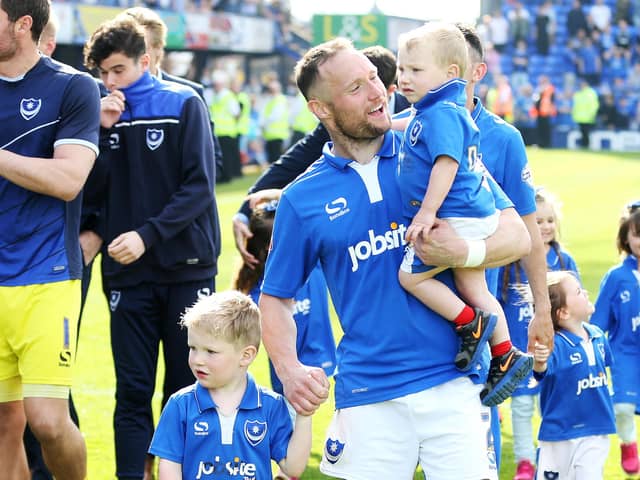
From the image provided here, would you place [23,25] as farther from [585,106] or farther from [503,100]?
[585,106]

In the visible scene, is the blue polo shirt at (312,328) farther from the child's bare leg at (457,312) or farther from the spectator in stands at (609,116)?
the spectator in stands at (609,116)

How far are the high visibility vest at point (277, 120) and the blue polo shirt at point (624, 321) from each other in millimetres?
24086

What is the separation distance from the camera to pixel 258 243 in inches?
267

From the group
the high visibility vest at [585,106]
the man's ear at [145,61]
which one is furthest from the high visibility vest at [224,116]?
the man's ear at [145,61]

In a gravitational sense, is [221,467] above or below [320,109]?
below

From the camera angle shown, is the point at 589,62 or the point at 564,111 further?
the point at 589,62

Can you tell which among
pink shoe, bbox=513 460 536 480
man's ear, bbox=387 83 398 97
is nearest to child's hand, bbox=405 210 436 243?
man's ear, bbox=387 83 398 97

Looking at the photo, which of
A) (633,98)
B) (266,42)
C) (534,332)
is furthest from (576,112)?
(534,332)

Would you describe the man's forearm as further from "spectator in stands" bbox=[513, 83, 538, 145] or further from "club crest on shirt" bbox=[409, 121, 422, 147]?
"spectator in stands" bbox=[513, 83, 538, 145]

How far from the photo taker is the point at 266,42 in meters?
38.4

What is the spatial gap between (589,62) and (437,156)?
1601 inches

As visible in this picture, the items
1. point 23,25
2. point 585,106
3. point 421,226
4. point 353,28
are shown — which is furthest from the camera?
point 585,106

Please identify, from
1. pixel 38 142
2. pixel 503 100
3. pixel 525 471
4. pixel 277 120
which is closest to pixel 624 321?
pixel 525 471

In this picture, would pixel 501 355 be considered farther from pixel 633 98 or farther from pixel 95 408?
pixel 633 98
